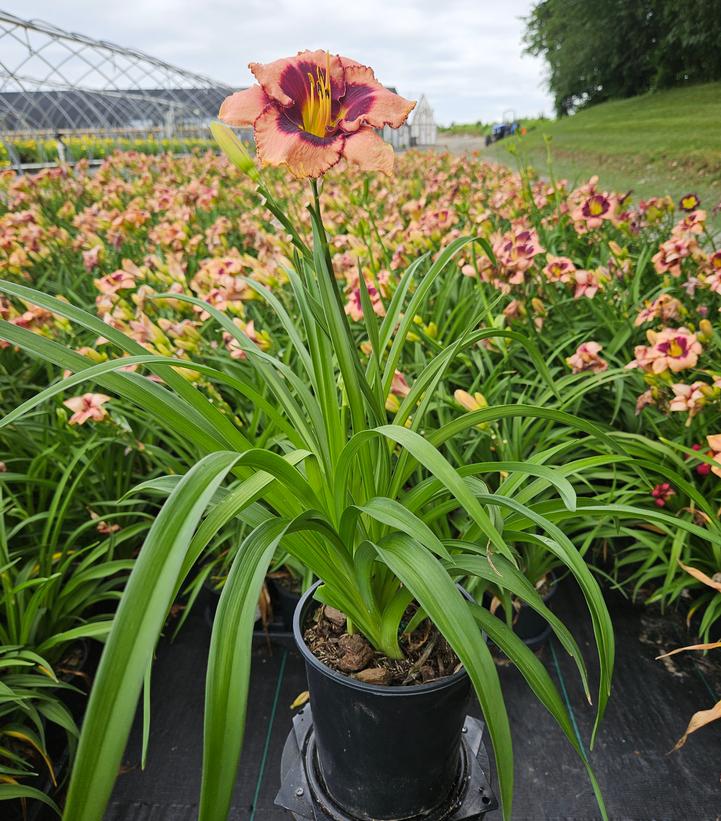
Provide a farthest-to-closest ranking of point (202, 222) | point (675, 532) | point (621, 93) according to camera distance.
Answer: point (621, 93), point (202, 222), point (675, 532)

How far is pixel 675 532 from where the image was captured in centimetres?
135

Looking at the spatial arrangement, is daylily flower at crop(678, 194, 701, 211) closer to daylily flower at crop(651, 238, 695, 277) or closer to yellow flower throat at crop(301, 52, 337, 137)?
daylily flower at crop(651, 238, 695, 277)

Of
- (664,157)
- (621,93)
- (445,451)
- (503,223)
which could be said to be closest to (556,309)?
(445,451)

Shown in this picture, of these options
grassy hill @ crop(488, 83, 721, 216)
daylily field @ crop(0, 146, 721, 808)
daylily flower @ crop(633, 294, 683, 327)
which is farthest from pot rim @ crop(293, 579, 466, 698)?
grassy hill @ crop(488, 83, 721, 216)

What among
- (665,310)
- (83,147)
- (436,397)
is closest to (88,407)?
(436,397)

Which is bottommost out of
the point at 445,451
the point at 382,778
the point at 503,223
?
the point at 382,778

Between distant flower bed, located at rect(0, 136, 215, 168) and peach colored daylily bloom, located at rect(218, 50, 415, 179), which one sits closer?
peach colored daylily bloom, located at rect(218, 50, 415, 179)

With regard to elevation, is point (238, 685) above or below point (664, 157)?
below

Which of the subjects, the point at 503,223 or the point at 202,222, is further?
the point at 202,222

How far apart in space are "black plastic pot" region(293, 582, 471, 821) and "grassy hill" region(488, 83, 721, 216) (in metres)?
2.00

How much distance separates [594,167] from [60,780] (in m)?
7.36

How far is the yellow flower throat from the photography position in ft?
2.13

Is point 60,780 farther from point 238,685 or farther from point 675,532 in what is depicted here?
point 675,532

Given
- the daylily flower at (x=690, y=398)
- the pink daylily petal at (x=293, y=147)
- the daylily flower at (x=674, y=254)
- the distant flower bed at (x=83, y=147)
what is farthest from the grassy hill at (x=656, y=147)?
the distant flower bed at (x=83, y=147)
